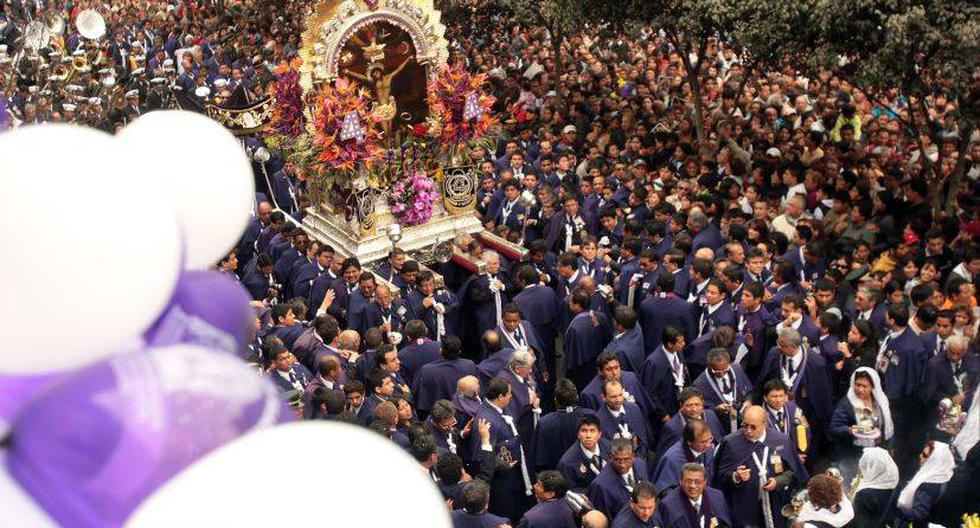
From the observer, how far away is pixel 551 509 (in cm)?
678

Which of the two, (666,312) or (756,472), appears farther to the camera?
(666,312)

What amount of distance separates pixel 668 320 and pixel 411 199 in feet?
14.6

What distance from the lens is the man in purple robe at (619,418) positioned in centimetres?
812

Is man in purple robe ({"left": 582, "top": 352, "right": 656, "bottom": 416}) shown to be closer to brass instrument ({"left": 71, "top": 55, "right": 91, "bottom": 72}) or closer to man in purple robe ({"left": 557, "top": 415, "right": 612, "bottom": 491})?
man in purple robe ({"left": 557, "top": 415, "right": 612, "bottom": 491})

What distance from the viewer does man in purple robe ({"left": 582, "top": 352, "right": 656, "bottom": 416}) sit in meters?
8.26

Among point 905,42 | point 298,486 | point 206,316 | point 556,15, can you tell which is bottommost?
point 298,486

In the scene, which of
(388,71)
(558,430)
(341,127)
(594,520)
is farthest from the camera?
(388,71)

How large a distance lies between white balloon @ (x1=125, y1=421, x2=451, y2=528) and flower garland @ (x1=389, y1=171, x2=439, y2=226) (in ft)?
37.8

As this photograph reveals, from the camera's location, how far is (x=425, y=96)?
13859 mm

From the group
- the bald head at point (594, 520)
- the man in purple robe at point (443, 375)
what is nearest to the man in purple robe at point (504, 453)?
the man in purple robe at point (443, 375)

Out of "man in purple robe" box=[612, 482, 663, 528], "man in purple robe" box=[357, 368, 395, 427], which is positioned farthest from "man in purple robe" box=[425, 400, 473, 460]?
"man in purple robe" box=[612, 482, 663, 528]

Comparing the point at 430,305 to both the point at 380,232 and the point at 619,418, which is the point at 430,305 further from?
the point at 619,418

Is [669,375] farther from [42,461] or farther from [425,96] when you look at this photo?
[42,461]

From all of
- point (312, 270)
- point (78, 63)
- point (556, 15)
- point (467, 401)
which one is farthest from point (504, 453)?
point (78, 63)
